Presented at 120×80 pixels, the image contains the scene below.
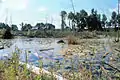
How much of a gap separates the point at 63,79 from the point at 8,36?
92.4ft

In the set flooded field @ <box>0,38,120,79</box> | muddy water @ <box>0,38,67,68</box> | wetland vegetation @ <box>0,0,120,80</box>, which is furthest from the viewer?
muddy water @ <box>0,38,67,68</box>

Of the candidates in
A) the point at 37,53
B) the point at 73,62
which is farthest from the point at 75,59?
the point at 37,53

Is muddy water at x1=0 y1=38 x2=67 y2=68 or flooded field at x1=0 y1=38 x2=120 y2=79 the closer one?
flooded field at x1=0 y1=38 x2=120 y2=79

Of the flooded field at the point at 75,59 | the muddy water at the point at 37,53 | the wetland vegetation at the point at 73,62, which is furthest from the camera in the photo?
the muddy water at the point at 37,53

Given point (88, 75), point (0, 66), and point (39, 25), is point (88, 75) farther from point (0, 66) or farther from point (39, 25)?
point (39, 25)

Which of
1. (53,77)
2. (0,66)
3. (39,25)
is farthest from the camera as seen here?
(39,25)

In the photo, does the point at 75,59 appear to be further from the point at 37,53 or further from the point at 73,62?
the point at 37,53

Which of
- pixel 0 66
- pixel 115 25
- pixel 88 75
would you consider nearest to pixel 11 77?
pixel 88 75

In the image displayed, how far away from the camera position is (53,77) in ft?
10.5

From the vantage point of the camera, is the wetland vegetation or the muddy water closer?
the wetland vegetation

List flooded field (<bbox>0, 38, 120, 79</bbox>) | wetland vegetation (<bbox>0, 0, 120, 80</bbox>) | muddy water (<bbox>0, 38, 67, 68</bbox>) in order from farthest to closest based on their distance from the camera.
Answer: muddy water (<bbox>0, 38, 67, 68</bbox>) < flooded field (<bbox>0, 38, 120, 79</bbox>) < wetland vegetation (<bbox>0, 0, 120, 80</bbox>)

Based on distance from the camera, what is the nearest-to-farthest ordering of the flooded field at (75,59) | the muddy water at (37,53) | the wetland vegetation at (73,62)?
the wetland vegetation at (73,62) < the flooded field at (75,59) < the muddy water at (37,53)

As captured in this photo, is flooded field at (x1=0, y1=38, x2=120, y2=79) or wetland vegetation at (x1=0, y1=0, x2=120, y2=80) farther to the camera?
flooded field at (x1=0, y1=38, x2=120, y2=79)

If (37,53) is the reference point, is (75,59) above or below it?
below
